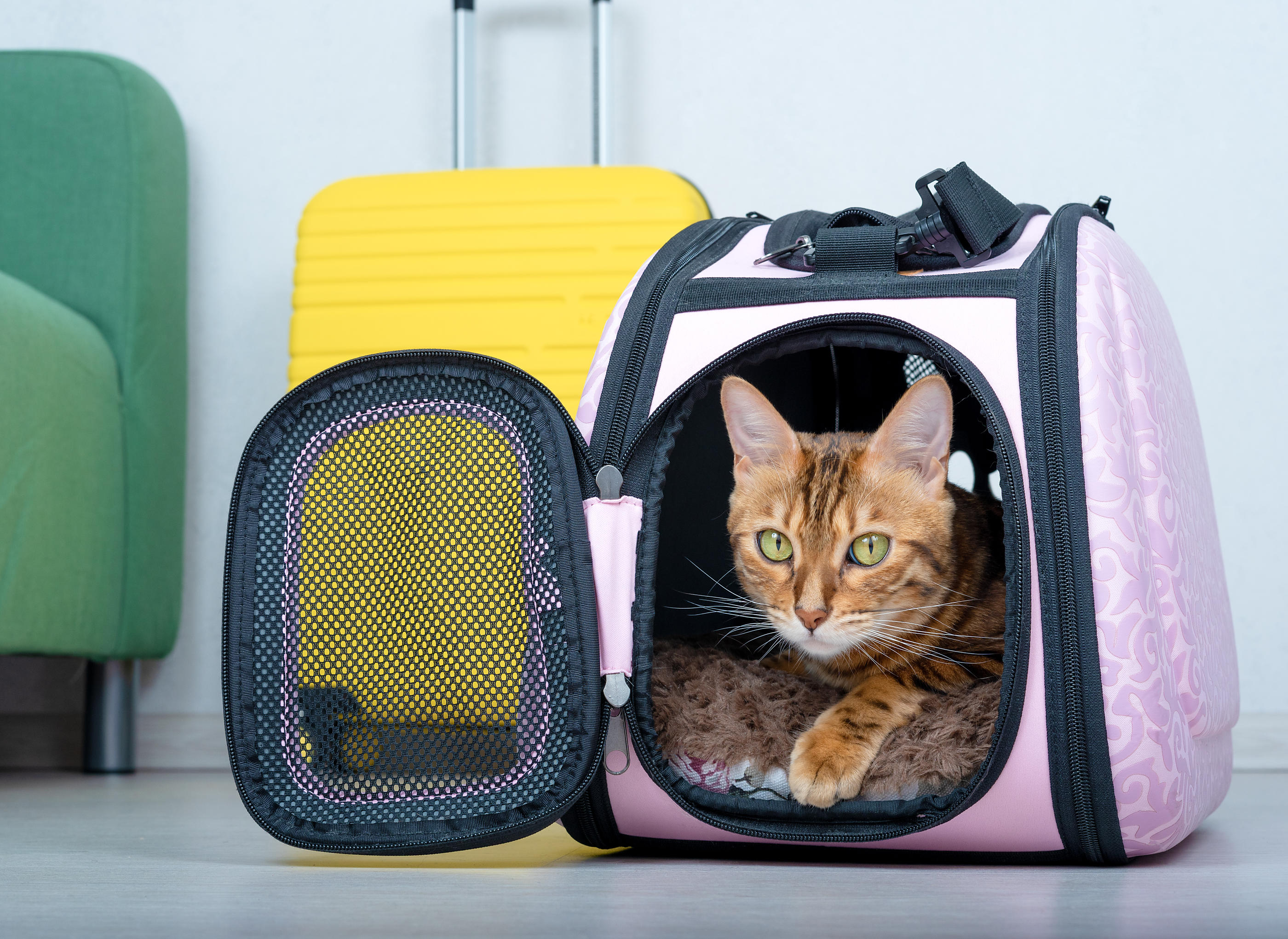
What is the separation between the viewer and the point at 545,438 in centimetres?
95

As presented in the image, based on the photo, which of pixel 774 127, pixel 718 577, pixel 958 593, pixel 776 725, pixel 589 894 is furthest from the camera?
pixel 774 127

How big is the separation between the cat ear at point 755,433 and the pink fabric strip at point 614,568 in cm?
22

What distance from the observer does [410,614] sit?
0.95 m

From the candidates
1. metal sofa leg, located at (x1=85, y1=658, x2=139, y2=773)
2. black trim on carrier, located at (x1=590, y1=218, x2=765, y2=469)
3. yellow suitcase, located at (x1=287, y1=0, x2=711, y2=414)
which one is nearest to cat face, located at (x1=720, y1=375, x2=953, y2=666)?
black trim on carrier, located at (x1=590, y1=218, x2=765, y2=469)

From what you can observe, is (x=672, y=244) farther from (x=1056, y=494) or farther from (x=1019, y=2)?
(x=1019, y=2)

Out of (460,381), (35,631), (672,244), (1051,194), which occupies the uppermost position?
(1051,194)

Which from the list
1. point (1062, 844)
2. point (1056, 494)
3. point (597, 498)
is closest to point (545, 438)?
point (597, 498)

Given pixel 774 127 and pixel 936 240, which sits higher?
pixel 774 127

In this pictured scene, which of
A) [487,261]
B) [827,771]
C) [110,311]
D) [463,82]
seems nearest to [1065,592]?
[827,771]

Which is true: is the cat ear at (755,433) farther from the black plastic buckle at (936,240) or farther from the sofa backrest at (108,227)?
the sofa backrest at (108,227)

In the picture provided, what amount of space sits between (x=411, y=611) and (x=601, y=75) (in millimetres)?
1228

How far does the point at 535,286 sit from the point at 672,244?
53 cm

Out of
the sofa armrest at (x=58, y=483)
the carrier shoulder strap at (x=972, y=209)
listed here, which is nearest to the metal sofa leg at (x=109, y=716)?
the sofa armrest at (x=58, y=483)

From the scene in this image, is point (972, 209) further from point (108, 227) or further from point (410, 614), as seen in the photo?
point (108, 227)
